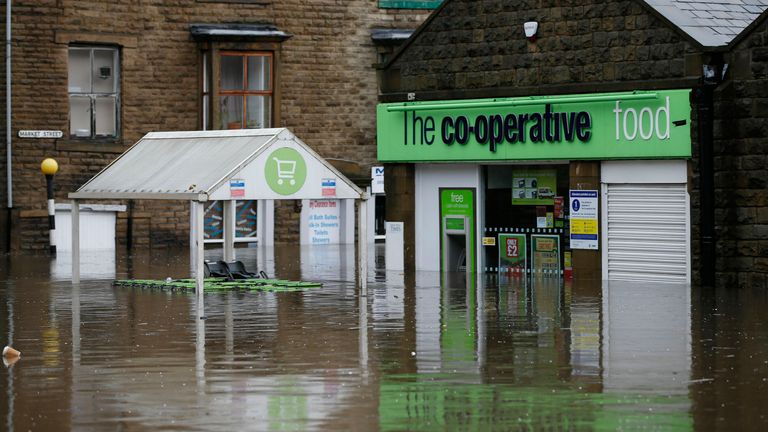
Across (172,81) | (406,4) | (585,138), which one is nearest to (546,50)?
(585,138)

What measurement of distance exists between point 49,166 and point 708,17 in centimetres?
1709

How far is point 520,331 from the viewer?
18.4m

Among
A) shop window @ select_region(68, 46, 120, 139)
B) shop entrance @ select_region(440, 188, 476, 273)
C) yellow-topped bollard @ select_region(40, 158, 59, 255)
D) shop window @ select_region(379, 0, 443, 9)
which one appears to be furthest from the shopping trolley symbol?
shop window @ select_region(379, 0, 443, 9)

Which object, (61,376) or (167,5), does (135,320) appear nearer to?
(61,376)

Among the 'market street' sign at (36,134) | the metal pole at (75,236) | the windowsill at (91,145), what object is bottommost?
the metal pole at (75,236)

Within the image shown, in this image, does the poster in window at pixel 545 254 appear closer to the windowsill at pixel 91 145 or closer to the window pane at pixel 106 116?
the windowsill at pixel 91 145

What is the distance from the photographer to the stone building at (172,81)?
38.2 metres

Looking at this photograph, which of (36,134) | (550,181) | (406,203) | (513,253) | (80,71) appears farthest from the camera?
(80,71)

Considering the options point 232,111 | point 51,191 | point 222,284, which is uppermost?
point 232,111

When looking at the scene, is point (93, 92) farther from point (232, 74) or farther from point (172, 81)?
point (232, 74)

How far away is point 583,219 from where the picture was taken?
2688 cm

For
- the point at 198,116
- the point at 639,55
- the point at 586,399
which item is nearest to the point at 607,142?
the point at 639,55

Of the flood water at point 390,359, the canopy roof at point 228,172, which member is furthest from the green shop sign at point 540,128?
the canopy roof at point 228,172

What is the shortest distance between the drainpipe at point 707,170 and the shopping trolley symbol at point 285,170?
20.9 ft
